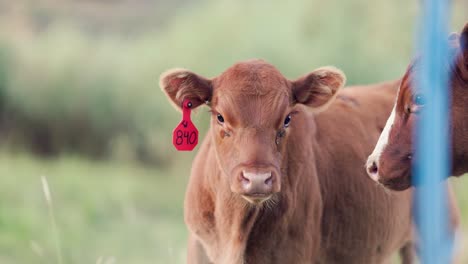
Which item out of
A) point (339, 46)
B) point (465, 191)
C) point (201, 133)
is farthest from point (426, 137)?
point (339, 46)

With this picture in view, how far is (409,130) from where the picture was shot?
4.22m

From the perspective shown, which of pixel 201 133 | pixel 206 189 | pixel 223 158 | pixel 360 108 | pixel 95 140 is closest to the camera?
pixel 223 158

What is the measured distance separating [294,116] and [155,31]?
579 cm

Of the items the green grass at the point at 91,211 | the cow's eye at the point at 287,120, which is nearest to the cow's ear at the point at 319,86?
the cow's eye at the point at 287,120

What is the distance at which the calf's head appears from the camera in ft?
14.4

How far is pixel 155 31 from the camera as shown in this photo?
10.7 metres

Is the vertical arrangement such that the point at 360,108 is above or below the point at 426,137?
below

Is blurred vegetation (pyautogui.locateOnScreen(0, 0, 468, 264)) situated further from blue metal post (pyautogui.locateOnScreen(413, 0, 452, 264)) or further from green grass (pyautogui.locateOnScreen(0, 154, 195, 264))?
blue metal post (pyautogui.locateOnScreen(413, 0, 452, 264))

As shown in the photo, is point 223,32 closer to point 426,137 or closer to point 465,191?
point 465,191

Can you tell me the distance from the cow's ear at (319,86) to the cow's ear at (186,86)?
1.32 feet

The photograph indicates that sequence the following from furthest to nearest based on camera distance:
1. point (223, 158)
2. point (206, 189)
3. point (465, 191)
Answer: point (465, 191), point (206, 189), point (223, 158)

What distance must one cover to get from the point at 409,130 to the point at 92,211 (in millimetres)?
5339

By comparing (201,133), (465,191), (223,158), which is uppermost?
(223,158)

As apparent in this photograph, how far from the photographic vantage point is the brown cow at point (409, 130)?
4.17 meters
